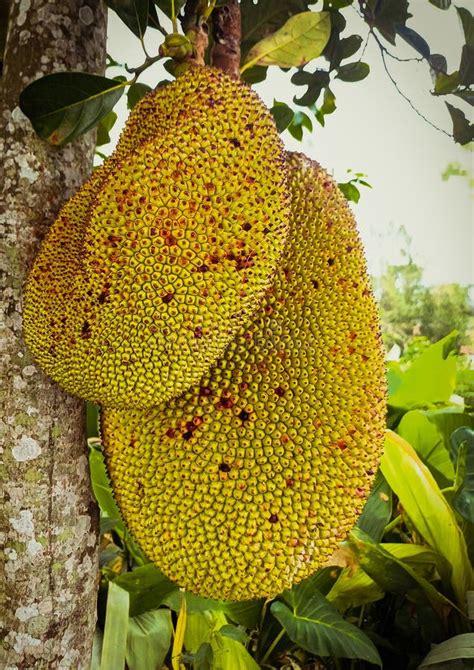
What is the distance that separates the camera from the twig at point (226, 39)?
580mm

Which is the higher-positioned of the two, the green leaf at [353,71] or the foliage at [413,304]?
the green leaf at [353,71]

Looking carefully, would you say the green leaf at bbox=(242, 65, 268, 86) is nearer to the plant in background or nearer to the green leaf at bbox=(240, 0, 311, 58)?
the plant in background

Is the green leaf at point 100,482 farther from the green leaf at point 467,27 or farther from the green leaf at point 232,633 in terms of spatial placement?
the green leaf at point 467,27

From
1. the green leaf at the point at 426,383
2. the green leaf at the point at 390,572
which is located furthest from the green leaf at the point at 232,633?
the green leaf at the point at 426,383

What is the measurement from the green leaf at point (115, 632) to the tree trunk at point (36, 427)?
17cm

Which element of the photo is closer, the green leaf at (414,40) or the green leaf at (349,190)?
the green leaf at (414,40)

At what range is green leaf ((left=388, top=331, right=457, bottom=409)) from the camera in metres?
1.35

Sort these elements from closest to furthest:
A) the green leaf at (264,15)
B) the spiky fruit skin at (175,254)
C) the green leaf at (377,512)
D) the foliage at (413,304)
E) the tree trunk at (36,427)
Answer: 1. the spiky fruit skin at (175,254)
2. the tree trunk at (36,427)
3. the green leaf at (264,15)
4. the green leaf at (377,512)
5. the foliage at (413,304)

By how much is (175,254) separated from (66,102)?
0.21m

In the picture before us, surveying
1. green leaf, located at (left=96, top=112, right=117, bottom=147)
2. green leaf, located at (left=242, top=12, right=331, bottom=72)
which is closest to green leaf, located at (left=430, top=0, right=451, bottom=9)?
green leaf, located at (left=242, top=12, right=331, bottom=72)

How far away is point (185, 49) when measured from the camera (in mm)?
548

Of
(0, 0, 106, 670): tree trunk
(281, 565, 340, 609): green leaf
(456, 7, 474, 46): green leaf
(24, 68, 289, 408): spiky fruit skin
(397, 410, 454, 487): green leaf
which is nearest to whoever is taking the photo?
(24, 68, 289, 408): spiky fruit skin

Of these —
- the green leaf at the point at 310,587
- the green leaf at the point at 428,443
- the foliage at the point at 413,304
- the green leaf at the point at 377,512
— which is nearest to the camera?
the green leaf at the point at 310,587

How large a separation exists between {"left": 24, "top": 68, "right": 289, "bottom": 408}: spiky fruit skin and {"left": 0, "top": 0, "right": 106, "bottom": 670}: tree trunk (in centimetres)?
7
